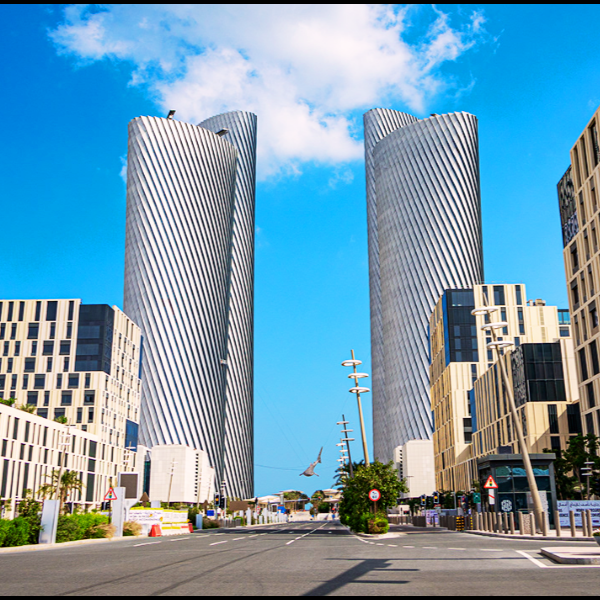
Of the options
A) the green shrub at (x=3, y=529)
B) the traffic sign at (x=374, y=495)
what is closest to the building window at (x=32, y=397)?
the traffic sign at (x=374, y=495)

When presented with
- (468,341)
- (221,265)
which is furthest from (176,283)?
(468,341)

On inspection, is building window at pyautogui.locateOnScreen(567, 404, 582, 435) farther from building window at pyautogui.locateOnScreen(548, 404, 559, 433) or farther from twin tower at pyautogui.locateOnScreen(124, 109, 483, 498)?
twin tower at pyautogui.locateOnScreen(124, 109, 483, 498)

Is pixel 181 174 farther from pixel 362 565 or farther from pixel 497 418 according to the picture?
pixel 362 565

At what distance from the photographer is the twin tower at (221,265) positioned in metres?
158

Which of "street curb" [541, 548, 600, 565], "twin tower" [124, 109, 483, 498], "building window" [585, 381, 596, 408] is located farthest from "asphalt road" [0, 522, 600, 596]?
"twin tower" [124, 109, 483, 498]

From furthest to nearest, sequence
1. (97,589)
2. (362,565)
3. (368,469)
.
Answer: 1. (368,469)
2. (362,565)
3. (97,589)

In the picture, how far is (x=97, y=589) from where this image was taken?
489 inches

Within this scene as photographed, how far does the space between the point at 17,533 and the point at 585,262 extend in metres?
52.0

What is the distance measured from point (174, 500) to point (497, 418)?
67787 mm

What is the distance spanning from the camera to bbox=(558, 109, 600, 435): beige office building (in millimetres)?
62125

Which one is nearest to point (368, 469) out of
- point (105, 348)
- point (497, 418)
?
point (497, 418)

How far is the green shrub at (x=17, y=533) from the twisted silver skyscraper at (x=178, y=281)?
122408 millimetres

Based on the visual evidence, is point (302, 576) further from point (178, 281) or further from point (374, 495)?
point (178, 281)

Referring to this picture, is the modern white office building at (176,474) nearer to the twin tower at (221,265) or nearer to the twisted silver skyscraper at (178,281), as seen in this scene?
the twisted silver skyscraper at (178,281)
